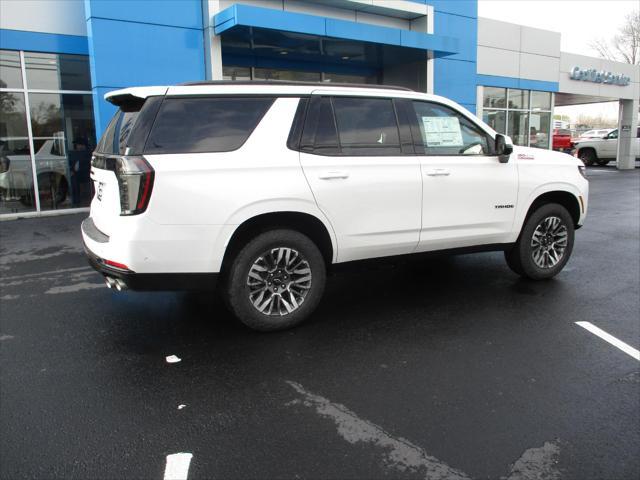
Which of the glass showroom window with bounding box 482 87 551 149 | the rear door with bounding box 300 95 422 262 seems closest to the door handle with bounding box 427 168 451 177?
the rear door with bounding box 300 95 422 262

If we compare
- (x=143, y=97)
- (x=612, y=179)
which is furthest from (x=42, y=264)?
(x=612, y=179)

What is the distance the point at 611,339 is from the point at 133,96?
4.19 meters

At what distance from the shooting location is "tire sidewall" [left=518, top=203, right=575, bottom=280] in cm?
573

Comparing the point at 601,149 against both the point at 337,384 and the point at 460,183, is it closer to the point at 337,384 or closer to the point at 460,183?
the point at 460,183

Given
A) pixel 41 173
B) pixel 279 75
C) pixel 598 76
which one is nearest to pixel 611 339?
pixel 41 173

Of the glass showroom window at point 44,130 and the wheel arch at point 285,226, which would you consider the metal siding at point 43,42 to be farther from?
the wheel arch at point 285,226

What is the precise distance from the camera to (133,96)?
4113 millimetres

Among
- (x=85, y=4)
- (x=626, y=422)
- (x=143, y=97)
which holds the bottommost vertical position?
(x=626, y=422)

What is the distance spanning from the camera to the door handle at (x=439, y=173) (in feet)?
16.2

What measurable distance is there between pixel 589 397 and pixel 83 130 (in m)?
11.7

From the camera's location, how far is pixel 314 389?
3.54 metres

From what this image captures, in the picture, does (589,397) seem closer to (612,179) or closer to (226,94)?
(226,94)

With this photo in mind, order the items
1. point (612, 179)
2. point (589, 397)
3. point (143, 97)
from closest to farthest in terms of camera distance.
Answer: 1. point (589, 397)
2. point (143, 97)
3. point (612, 179)

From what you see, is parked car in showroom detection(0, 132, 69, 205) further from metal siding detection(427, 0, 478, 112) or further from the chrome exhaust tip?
metal siding detection(427, 0, 478, 112)
